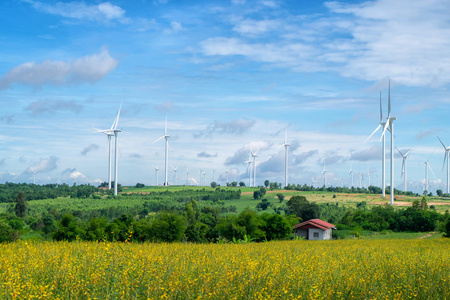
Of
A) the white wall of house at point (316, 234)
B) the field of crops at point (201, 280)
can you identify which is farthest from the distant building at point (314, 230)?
the field of crops at point (201, 280)

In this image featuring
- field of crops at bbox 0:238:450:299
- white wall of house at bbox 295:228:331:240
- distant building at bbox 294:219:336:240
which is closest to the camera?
field of crops at bbox 0:238:450:299

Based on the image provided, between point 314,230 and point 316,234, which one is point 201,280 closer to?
point 316,234

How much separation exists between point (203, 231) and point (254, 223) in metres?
8.47

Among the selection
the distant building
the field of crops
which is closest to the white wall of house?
the distant building

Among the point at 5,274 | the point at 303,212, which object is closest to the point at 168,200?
the point at 303,212

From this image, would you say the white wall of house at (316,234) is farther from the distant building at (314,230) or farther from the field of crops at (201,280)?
the field of crops at (201,280)

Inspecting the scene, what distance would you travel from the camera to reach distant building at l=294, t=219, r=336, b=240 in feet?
290

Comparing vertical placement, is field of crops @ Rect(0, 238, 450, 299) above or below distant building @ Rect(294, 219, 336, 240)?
above

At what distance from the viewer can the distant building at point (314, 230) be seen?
88.2 meters

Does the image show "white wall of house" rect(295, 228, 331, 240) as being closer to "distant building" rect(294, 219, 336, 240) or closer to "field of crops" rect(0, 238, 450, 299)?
"distant building" rect(294, 219, 336, 240)

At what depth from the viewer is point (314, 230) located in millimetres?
89750

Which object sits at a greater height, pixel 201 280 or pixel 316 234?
pixel 201 280

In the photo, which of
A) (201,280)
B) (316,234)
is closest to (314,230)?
(316,234)

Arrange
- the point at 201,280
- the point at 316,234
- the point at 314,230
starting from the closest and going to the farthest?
the point at 201,280, the point at 316,234, the point at 314,230
